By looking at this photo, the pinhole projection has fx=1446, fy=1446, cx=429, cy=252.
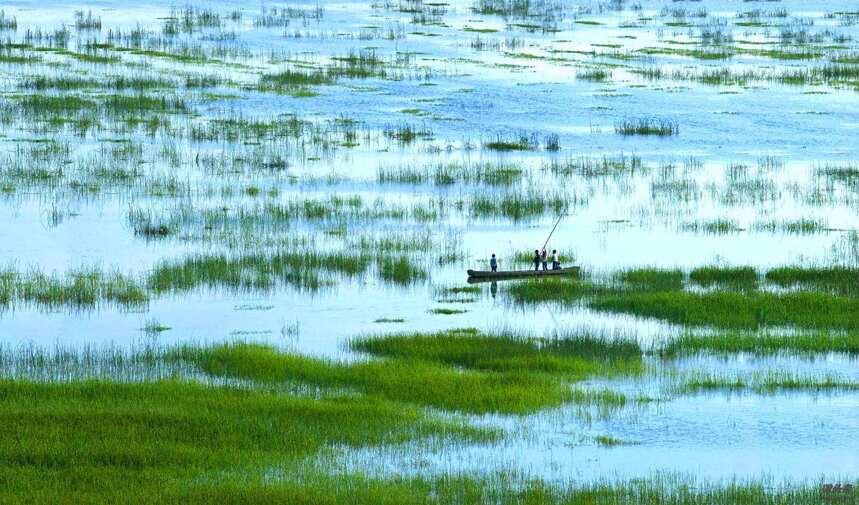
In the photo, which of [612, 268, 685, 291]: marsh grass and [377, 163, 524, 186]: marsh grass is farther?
[377, 163, 524, 186]: marsh grass

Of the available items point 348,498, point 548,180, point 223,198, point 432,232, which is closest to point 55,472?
point 348,498

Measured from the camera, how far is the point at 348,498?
15.6 m

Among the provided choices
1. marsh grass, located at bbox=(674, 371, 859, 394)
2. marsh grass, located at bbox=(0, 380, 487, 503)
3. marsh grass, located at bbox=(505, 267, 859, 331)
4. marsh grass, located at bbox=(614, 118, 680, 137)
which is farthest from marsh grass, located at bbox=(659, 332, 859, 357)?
marsh grass, located at bbox=(614, 118, 680, 137)

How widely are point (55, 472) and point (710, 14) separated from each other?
7143cm

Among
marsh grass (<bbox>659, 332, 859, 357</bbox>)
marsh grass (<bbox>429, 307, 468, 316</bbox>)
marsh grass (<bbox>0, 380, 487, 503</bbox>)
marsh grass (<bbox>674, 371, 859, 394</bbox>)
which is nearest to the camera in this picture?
marsh grass (<bbox>0, 380, 487, 503</bbox>)

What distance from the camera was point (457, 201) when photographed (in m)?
36.7

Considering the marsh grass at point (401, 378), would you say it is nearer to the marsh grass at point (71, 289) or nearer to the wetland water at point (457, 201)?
the wetland water at point (457, 201)

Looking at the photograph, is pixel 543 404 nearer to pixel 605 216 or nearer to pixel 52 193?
pixel 605 216

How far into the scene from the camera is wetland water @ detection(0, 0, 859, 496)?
2006 cm

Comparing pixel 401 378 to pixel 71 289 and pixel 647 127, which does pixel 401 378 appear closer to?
pixel 71 289

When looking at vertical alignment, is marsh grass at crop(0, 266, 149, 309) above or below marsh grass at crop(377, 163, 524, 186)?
below

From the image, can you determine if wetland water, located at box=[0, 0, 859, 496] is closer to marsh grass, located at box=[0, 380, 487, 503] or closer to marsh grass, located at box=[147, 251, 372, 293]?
marsh grass, located at box=[147, 251, 372, 293]

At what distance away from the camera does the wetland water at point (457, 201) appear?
2006 centimetres

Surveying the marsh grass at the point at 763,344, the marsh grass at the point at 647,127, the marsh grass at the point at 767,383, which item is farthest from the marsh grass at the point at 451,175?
the marsh grass at the point at 767,383
